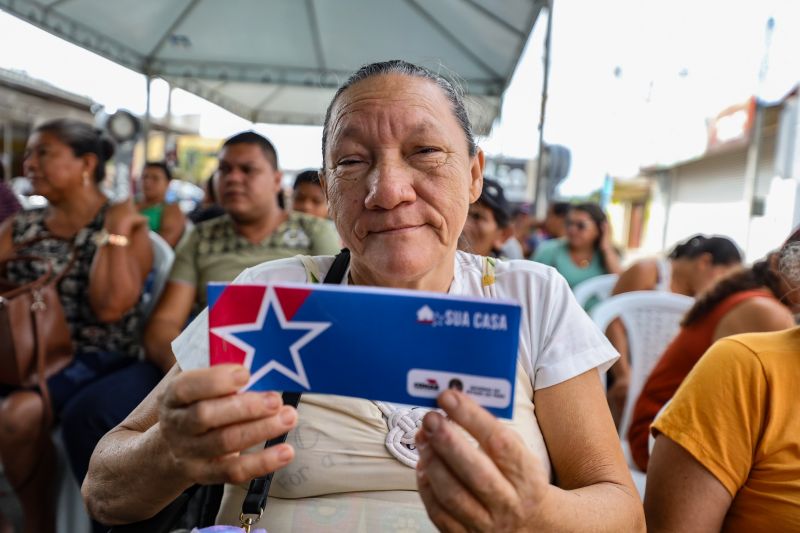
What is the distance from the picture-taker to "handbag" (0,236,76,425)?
7.63ft

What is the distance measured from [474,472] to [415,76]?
920 millimetres

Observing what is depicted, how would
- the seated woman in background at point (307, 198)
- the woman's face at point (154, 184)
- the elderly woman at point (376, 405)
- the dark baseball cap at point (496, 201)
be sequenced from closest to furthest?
the elderly woman at point (376, 405) < the dark baseball cap at point (496, 201) < the seated woman in background at point (307, 198) < the woman's face at point (154, 184)

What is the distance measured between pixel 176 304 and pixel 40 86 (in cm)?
972

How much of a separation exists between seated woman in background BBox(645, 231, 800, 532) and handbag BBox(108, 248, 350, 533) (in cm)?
89

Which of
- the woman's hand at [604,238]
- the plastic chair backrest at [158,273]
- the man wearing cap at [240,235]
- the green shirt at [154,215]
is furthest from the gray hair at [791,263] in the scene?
the green shirt at [154,215]

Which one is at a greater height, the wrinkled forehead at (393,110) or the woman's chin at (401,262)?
the wrinkled forehead at (393,110)

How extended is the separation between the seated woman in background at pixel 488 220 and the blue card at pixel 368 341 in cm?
263

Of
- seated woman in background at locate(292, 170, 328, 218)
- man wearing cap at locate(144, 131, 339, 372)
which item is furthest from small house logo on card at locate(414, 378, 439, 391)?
seated woman in background at locate(292, 170, 328, 218)

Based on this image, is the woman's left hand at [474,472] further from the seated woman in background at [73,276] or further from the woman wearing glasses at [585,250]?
the woman wearing glasses at [585,250]

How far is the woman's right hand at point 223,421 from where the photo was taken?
86cm

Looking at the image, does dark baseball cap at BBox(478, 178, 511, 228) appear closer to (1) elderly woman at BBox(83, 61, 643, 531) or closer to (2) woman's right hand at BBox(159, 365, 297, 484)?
(1) elderly woman at BBox(83, 61, 643, 531)

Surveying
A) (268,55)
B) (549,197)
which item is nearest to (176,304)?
(268,55)

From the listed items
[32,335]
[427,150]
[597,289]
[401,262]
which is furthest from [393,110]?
[597,289]

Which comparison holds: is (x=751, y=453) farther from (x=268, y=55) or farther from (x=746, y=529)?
(x=268, y=55)
